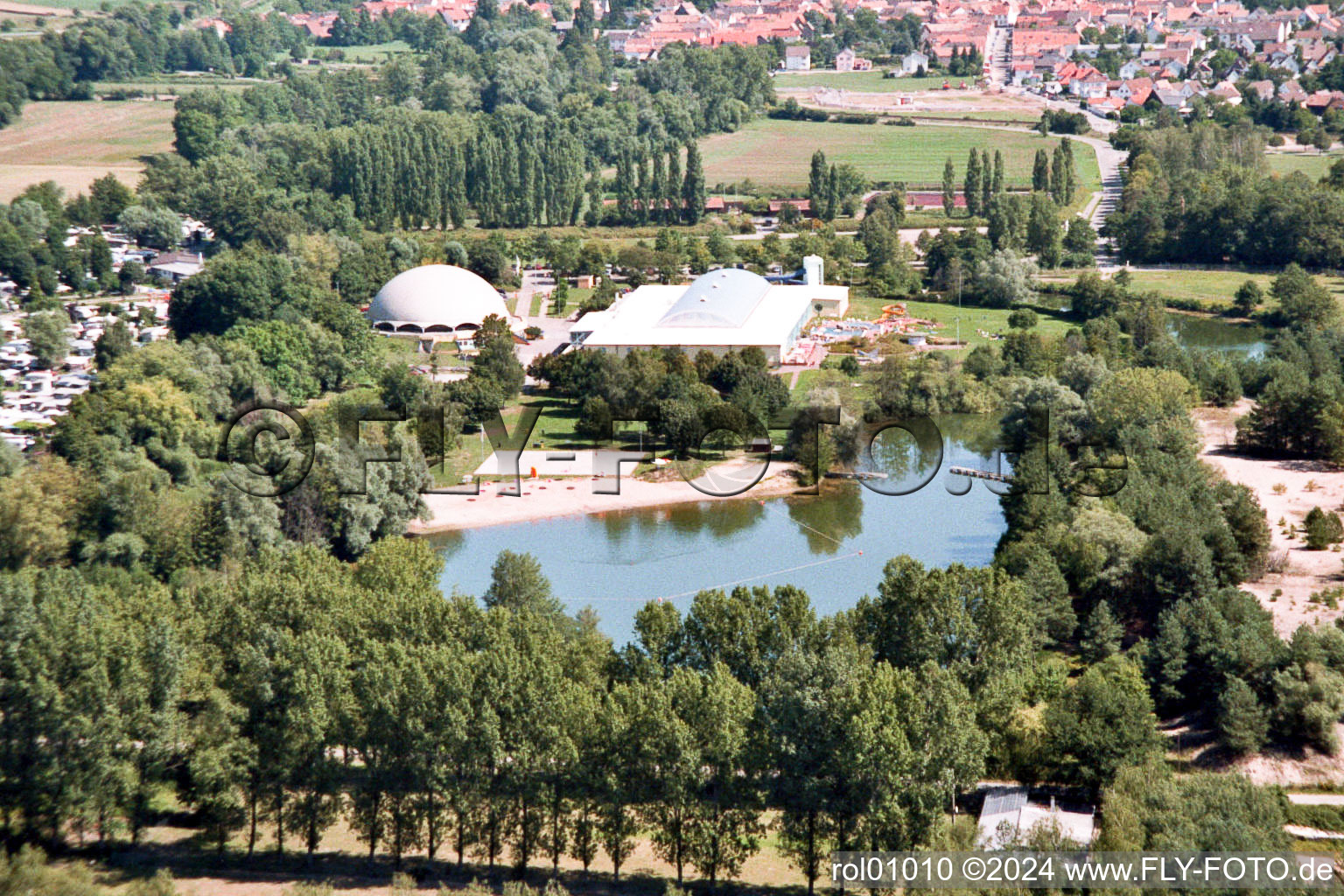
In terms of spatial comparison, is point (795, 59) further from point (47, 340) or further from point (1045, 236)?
point (47, 340)

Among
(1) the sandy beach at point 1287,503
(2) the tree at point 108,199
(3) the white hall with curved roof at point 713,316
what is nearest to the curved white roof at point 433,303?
(3) the white hall with curved roof at point 713,316

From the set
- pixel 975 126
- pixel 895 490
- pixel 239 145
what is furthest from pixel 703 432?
A: pixel 975 126

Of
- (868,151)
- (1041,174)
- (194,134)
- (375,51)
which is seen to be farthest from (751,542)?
(375,51)

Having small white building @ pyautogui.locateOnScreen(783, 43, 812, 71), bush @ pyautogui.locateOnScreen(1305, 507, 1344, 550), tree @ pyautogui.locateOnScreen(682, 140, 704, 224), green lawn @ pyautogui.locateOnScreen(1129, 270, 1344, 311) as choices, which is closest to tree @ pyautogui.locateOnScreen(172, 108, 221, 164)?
tree @ pyautogui.locateOnScreen(682, 140, 704, 224)

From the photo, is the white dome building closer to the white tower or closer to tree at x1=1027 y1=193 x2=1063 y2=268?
the white tower

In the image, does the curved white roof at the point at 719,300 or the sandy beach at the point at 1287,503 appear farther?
the curved white roof at the point at 719,300

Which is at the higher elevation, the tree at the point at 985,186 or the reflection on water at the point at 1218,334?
the tree at the point at 985,186

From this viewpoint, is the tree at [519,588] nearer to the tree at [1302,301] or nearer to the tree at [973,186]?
the tree at [1302,301]
